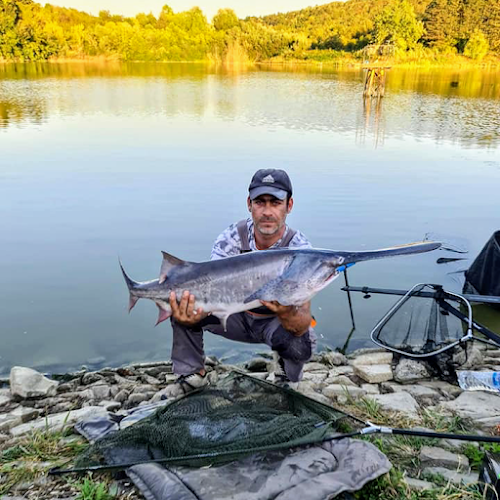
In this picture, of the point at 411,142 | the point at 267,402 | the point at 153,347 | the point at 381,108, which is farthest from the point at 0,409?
the point at 381,108

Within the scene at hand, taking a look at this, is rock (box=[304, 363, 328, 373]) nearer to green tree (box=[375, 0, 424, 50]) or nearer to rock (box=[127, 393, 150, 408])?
rock (box=[127, 393, 150, 408])

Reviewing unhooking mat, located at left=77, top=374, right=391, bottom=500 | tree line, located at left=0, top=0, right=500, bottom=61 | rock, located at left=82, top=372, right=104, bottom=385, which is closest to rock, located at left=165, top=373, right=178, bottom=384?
rock, located at left=82, top=372, right=104, bottom=385

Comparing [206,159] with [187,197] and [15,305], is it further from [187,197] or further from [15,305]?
[15,305]

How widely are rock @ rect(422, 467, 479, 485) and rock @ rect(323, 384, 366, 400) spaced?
45.0 inches

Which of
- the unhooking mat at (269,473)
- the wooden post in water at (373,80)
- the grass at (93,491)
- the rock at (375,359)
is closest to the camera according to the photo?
the unhooking mat at (269,473)

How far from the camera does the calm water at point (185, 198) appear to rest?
646 centimetres

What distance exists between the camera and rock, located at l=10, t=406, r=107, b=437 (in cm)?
351

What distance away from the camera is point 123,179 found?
43.7ft

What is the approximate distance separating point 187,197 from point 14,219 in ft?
13.4

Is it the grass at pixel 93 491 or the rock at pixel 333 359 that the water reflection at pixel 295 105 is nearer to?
the rock at pixel 333 359

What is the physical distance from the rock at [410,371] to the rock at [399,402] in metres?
0.39

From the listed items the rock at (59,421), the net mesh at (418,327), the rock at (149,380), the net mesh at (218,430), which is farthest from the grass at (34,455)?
the net mesh at (418,327)

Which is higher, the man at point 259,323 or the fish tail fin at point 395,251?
the fish tail fin at point 395,251

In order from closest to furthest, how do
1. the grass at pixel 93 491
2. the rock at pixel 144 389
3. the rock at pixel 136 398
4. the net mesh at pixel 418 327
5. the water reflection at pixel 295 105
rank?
the grass at pixel 93 491, the rock at pixel 136 398, the rock at pixel 144 389, the net mesh at pixel 418 327, the water reflection at pixel 295 105
